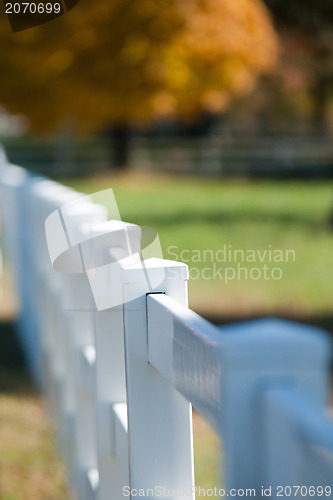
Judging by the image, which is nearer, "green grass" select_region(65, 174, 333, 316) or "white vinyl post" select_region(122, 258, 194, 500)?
"white vinyl post" select_region(122, 258, 194, 500)

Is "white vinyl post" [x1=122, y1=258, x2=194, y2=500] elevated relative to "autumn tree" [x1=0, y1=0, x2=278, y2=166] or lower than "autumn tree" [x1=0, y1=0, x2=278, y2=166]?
lower

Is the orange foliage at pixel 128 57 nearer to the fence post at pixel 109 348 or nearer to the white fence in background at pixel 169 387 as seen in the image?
the white fence in background at pixel 169 387

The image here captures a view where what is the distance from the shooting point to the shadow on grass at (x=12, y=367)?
15.7 feet

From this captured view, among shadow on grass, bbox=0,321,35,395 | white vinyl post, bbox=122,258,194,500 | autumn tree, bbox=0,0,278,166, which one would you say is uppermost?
autumn tree, bbox=0,0,278,166

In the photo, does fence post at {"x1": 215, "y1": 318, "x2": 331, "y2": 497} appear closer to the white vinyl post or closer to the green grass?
the white vinyl post

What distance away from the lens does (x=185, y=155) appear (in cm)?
2789

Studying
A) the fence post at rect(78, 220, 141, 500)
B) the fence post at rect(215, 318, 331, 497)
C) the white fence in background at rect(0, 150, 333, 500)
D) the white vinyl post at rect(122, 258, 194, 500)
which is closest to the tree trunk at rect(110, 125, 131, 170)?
the white fence in background at rect(0, 150, 333, 500)

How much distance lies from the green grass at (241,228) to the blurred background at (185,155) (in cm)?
3

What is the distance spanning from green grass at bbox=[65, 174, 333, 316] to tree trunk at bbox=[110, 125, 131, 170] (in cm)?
248

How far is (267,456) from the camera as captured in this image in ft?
3.21

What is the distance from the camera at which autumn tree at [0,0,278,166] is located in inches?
714

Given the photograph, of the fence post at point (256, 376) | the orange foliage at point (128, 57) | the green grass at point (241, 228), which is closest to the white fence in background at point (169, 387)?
the fence post at point (256, 376)

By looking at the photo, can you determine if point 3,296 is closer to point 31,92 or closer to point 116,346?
point 116,346

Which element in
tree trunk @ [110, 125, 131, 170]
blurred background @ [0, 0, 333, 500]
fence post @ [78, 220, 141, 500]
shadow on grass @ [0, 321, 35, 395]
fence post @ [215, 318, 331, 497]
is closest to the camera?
fence post @ [215, 318, 331, 497]
